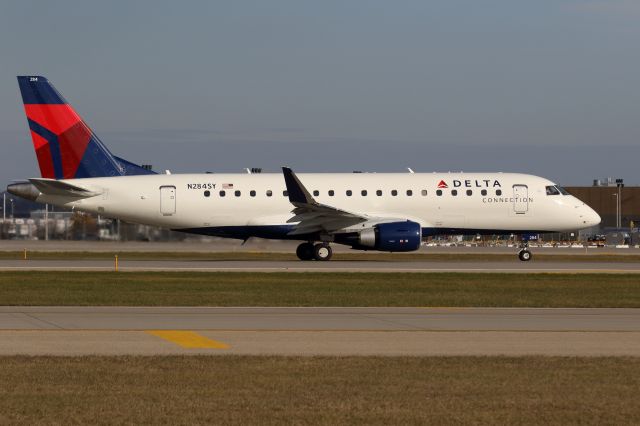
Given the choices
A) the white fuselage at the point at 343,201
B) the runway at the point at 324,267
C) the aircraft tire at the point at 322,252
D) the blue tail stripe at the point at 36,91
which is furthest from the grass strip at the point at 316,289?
the blue tail stripe at the point at 36,91

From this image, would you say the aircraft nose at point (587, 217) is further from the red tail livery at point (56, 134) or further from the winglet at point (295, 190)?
the red tail livery at point (56, 134)

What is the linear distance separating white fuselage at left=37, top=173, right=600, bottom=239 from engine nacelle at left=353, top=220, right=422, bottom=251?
2.35 meters

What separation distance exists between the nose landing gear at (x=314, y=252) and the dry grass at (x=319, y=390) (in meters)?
33.5

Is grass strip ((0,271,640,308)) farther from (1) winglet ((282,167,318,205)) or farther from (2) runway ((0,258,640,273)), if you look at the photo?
(1) winglet ((282,167,318,205))

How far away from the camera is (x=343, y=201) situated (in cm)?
4981

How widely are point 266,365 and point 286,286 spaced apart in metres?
17.7

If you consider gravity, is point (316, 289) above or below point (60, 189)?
below

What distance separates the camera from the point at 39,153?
49.6 metres

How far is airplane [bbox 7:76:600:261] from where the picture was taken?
162 feet

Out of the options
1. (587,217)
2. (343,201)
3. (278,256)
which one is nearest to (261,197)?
(343,201)

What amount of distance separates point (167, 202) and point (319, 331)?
1208 inches

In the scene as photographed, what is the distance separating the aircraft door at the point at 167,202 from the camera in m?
49.9

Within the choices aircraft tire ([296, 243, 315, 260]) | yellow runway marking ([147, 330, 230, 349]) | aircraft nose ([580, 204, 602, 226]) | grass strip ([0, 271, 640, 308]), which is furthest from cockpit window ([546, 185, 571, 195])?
yellow runway marking ([147, 330, 230, 349])

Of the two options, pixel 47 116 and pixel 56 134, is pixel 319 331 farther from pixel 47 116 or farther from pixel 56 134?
pixel 47 116
